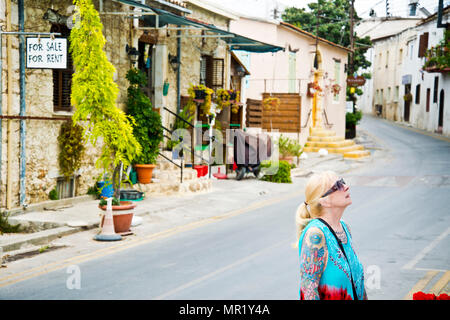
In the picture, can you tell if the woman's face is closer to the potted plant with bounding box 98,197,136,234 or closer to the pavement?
the pavement

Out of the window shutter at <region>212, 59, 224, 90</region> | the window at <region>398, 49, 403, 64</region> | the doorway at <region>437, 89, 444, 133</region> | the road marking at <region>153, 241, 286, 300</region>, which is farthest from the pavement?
the window at <region>398, 49, 403, 64</region>

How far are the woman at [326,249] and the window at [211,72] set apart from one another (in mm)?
18359

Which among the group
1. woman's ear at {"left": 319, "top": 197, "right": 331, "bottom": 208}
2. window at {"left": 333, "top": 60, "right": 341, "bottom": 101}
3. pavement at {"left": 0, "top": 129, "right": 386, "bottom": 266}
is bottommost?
pavement at {"left": 0, "top": 129, "right": 386, "bottom": 266}

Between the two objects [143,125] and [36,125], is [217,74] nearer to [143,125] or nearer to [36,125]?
[143,125]

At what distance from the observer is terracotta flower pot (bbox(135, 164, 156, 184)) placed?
53.3ft

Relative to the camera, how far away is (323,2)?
4169 centimetres

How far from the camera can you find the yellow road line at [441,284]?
25.7 ft

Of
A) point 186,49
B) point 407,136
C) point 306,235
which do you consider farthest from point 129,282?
point 407,136

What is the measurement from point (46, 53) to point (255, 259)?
222 inches

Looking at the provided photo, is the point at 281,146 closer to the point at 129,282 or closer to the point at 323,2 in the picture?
the point at 129,282

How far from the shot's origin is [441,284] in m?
8.15

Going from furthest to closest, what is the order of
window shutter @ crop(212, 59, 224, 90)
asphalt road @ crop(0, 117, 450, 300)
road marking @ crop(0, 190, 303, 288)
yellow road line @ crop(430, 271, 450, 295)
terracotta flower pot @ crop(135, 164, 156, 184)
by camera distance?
window shutter @ crop(212, 59, 224, 90)
terracotta flower pot @ crop(135, 164, 156, 184)
road marking @ crop(0, 190, 303, 288)
yellow road line @ crop(430, 271, 450, 295)
asphalt road @ crop(0, 117, 450, 300)

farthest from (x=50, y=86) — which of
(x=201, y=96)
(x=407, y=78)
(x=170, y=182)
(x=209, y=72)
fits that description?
(x=407, y=78)

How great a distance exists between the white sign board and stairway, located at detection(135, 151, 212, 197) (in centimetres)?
551
